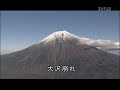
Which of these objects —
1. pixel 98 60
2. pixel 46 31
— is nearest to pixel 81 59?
pixel 98 60

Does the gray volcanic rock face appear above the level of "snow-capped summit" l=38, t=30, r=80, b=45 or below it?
below

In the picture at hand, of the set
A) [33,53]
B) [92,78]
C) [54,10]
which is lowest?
[92,78]

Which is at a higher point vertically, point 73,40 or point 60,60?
point 73,40

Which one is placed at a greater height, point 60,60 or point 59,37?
point 59,37

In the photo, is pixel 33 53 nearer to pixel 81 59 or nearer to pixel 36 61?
pixel 36 61

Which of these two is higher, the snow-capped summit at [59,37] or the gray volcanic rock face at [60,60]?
the snow-capped summit at [59,37]

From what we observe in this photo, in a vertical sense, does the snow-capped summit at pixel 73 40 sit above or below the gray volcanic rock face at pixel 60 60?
above

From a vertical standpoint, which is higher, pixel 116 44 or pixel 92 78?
pixel 116 44
